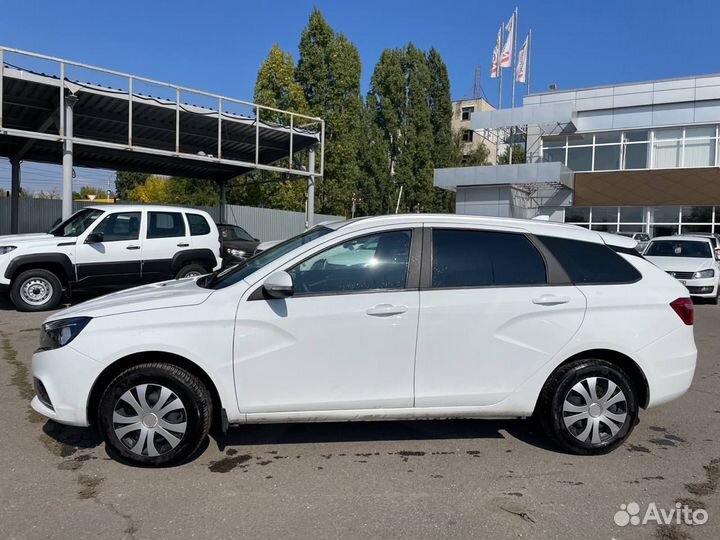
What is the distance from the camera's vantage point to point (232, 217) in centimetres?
2178

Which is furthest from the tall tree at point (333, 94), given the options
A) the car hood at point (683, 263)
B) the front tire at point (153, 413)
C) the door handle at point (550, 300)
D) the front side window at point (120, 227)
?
the front tire at point (153, 413)

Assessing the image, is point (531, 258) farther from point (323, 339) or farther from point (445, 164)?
point (445, 164)


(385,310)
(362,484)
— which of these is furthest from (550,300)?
(362,484)

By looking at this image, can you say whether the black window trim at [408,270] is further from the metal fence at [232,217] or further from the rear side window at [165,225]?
the metal fence at [232,217]

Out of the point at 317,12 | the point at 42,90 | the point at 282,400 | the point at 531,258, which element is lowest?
the point at 282,400

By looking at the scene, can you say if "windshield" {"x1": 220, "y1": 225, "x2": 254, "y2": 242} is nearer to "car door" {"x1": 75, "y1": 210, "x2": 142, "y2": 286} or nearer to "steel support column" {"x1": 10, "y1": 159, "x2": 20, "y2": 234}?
"car door" {"x1": 75, "y1": 210, "x2": 142, "y2": 286}

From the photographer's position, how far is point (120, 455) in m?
3.77

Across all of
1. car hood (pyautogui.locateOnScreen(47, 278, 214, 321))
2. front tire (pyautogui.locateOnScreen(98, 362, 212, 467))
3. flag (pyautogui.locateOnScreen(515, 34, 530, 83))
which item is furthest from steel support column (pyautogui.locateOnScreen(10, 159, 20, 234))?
flag (pyautogui.locateOnScreen(515, 34, 530, 83))

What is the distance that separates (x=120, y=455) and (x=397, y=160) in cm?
3474

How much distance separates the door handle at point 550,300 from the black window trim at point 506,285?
0.10m

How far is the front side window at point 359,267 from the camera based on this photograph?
3941mm

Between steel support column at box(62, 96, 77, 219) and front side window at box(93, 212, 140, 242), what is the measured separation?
11.2 feet

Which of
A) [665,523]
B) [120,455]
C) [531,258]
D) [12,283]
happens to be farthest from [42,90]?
[665,523]

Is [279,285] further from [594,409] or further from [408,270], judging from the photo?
[594,409]
